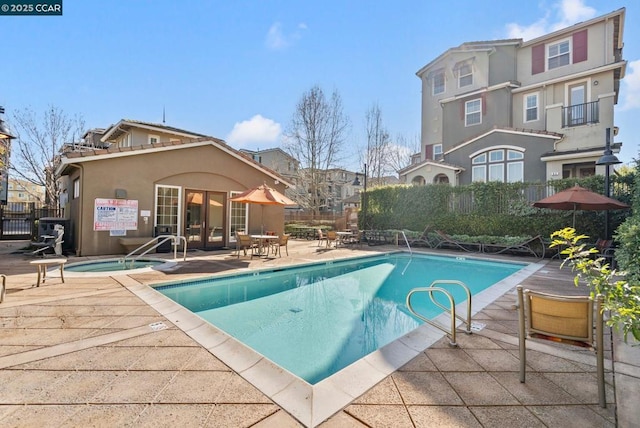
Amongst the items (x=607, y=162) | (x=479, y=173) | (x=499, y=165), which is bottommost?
(x=607, y=162)

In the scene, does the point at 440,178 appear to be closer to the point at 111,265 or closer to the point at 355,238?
the point at 355,238

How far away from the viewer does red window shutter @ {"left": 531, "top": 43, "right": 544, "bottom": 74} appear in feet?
60.8

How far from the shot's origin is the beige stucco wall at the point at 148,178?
10344 mm

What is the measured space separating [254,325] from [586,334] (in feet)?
14.4

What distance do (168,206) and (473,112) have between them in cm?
1918

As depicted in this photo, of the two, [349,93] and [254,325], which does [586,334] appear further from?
[349,93]

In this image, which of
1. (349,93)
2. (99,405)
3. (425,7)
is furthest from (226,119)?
(99,405)

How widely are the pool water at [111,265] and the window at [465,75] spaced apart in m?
21.4

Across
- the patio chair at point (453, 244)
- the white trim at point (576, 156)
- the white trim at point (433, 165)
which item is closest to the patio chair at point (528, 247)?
the patio chair at point (453, 244)

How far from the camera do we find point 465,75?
69.3ft

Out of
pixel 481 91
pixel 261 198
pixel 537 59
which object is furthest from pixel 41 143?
pixel 537 59

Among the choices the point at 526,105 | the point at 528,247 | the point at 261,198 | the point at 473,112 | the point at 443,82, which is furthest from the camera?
the point at 443,82

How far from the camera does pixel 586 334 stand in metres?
2.65

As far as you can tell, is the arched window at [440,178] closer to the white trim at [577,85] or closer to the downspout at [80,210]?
the white trim at [577,85]
